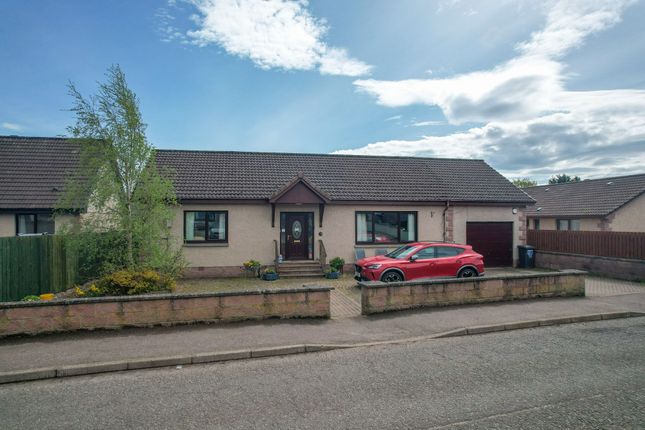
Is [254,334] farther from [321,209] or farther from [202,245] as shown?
[321,209]

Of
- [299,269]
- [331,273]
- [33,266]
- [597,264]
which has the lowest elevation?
[331,273]

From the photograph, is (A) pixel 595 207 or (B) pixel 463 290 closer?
(B) pixel 463 290

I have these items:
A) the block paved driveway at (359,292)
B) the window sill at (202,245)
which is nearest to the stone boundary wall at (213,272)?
the window sill at (202,245)

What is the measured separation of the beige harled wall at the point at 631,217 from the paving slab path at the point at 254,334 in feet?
52.1

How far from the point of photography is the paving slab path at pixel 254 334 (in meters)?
6.59

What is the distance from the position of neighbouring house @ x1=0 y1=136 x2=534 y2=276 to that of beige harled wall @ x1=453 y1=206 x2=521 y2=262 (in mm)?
49

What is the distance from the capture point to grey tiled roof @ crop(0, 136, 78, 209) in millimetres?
14994

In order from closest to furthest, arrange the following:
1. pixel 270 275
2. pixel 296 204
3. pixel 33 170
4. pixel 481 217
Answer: pixel 270 275 → pixel 296 204 → pixel 33 170 → pixel 481 217

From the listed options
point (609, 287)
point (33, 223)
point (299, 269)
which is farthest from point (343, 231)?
point (33, 223)

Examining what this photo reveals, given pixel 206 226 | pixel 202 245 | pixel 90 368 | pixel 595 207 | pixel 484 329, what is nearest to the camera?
pixel 90 368

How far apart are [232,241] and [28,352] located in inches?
368

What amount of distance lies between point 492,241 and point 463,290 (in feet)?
30.7

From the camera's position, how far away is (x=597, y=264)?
1557 centimetres

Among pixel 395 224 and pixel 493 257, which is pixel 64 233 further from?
pixel 493 257
